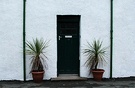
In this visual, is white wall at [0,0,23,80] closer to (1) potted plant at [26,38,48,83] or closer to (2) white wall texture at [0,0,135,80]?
(2) white wall texture at [0,0,135,80]

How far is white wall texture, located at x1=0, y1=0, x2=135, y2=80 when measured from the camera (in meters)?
9.68

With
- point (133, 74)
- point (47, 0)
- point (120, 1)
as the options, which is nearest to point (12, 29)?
point (47, 0)

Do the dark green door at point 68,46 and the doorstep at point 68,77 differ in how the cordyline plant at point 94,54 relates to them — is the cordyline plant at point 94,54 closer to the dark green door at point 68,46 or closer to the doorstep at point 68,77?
the dark green door at point 68,46

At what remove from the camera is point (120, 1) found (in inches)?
397

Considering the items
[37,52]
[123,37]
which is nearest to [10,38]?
[37,52]

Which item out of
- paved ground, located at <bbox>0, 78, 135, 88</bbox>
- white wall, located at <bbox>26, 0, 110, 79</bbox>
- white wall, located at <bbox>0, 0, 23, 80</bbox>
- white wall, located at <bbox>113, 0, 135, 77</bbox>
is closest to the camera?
paved ground, located at <bbox>0, 78, 135, 88</bbox>

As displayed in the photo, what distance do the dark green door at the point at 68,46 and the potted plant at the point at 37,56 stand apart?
2.32ft

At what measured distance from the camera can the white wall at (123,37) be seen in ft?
33.1

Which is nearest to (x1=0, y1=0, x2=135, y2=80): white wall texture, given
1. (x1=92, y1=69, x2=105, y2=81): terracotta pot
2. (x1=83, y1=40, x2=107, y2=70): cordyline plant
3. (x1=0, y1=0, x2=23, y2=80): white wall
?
(x1=0, y1=0, x2=23, y2=80): white wall

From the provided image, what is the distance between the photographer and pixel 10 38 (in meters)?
9.67

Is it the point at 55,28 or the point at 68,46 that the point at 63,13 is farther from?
the point at 68,46

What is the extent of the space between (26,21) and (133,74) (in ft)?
15.1

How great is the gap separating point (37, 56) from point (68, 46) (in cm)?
143

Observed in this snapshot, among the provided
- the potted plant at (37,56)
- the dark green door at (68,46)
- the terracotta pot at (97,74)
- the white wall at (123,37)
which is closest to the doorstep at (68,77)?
the dark green door at (68,46)
